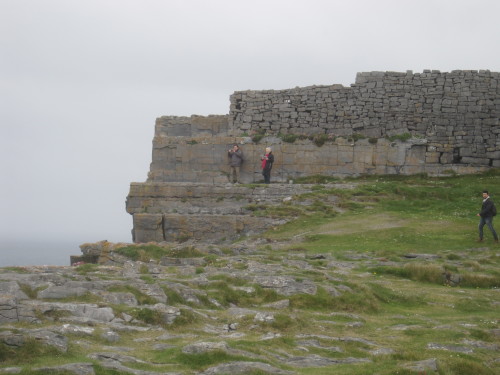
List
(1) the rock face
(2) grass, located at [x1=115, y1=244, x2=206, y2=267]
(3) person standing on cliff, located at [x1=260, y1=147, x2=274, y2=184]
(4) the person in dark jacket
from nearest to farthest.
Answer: (2) grass, located at [x1=115, y1=244, x2=206, y2=267] → (4) the person in dark jacket → (3) person standing on cliff, located at [x1=260, y1=147, x2=274, y2=184] → (1) the rock face

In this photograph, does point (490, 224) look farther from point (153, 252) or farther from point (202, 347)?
point (202, 347)

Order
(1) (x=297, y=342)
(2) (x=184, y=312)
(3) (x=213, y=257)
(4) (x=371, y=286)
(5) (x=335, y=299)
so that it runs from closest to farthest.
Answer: (1) (x=297, y=342)
(2) (x=184, y=312)
(5) (x=335, y=299)
(4) (x=371, y=286)
(3) (x=213, y=257)

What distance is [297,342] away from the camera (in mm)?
11898

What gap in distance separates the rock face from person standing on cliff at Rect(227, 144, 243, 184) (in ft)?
1.06

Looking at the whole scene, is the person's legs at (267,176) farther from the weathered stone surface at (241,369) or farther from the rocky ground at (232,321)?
the weathered stone surface at (241,369)

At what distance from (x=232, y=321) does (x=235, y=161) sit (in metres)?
19.2

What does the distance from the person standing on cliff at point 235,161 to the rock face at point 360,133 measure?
1.06ft

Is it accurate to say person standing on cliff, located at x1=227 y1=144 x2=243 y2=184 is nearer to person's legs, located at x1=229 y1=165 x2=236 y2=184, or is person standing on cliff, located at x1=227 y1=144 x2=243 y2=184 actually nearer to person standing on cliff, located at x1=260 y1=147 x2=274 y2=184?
person's legs, located at x1=229 y1=165 x2=236 y2=184

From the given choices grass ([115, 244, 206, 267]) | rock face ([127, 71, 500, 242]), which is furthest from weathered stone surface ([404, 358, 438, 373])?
rock face ([127, 71, 500, 242])

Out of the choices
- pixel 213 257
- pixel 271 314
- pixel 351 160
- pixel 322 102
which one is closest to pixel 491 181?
pixel 351 160

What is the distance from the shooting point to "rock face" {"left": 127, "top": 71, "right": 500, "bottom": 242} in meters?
32.3

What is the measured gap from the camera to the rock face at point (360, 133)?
106ft

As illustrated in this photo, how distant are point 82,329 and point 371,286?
24.9ft

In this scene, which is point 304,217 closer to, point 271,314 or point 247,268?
point 247,268
